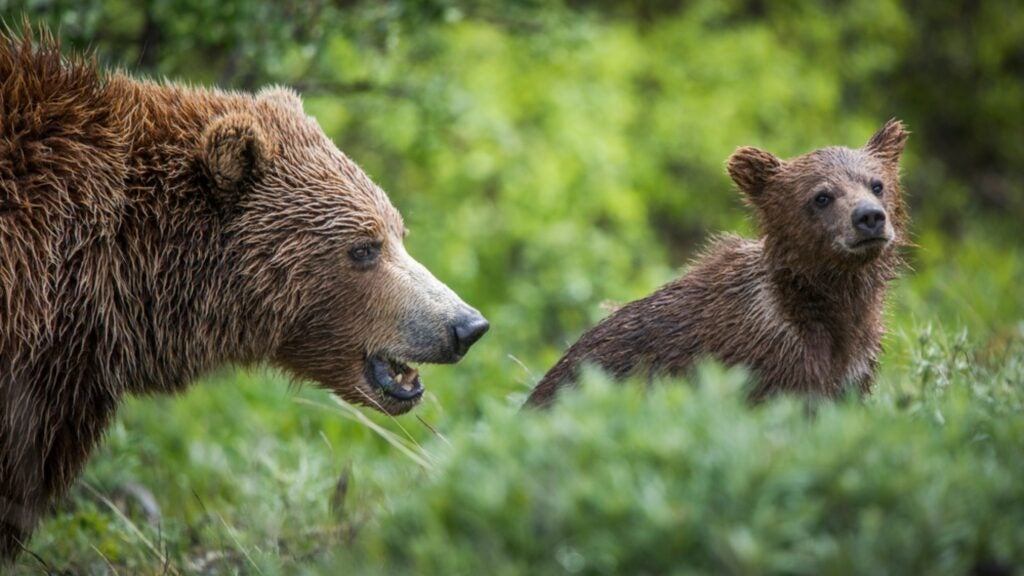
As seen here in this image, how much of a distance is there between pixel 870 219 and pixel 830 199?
26 centimetres

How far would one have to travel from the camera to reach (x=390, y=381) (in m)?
5.66

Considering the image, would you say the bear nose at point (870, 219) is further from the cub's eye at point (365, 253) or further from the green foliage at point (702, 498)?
the cub's eye at point (365, 253)

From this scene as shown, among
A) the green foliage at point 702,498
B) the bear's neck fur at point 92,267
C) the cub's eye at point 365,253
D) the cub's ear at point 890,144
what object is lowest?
the bear's neck fur at point 92,267

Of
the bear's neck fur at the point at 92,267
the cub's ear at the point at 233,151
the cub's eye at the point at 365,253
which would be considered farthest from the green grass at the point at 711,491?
the cub's ear at the point at 233,151

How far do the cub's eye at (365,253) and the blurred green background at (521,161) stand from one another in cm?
72

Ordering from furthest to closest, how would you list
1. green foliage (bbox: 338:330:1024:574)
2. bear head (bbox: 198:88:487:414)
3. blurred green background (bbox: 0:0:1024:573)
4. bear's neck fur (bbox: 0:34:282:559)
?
blurred green background (bbox: 0:0:1024:573), bear head (bbox: 198:88:487:414), bear's neck fur (bbox: 0:34:282:559), green foliage (bbox: 338:330:1024:574)

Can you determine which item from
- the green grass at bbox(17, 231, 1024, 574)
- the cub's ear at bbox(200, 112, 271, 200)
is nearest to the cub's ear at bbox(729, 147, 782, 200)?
the green grass at bbox(17, 231, 1024, 574)

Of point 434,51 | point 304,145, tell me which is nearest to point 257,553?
point 304,145

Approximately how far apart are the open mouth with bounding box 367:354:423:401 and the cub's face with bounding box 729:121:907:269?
1.76m

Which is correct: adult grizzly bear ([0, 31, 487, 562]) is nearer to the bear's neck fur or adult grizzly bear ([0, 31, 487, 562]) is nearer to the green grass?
the bear's neck fur

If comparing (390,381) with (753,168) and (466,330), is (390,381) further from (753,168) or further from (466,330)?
(753,168)

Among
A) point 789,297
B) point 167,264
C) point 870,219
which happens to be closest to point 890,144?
point 870,219

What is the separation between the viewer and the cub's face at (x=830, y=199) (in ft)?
16.3

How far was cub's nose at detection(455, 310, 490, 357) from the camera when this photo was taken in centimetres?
545
